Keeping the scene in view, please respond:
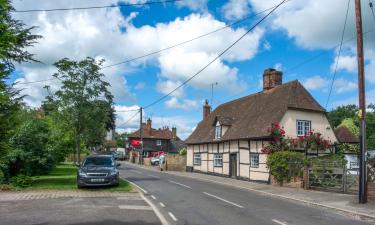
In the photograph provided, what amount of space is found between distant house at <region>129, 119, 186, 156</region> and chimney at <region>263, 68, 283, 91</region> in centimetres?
4786

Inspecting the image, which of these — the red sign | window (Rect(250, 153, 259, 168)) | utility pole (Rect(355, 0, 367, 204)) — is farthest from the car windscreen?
the red sign

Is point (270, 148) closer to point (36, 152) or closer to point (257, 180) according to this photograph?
point (257, 180)

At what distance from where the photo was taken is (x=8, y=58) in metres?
7.69

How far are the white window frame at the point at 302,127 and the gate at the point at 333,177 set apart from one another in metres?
6.20

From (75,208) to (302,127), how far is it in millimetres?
19693

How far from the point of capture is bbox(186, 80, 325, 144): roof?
94.0 ft

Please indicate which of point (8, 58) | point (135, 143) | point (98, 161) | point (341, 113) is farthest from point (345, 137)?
point (135, 143)

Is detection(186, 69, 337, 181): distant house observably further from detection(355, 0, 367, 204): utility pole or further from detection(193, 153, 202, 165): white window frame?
detection(355, 0, 367, 204): utility pole

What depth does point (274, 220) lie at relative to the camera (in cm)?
1180

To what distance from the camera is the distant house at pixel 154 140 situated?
81.8 meters

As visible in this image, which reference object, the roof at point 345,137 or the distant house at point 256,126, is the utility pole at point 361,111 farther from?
the roof at point 345,137

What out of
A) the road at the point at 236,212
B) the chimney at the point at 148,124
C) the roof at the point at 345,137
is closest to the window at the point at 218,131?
the roof at the point at 345,137

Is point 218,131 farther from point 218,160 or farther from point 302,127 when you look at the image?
point 302,127

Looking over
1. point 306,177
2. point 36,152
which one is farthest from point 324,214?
point 36,152
